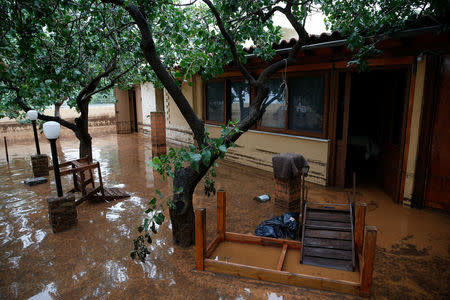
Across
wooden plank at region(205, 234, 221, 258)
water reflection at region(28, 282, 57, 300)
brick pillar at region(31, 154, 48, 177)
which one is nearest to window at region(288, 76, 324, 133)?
wooden plank at region(205, 234, 221, 258)

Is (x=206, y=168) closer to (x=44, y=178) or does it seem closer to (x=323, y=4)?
(x=323, y=4)

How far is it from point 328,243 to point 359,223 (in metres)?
0.51

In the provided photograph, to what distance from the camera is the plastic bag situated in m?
4.61

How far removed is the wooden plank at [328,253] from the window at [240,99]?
5973mm

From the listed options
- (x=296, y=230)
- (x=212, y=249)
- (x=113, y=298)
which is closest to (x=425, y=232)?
(x=296, y=230)

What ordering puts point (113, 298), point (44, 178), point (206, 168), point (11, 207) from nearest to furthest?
point (113, 298) → point (206, 168) → point (11, 207) → point (44, 178)

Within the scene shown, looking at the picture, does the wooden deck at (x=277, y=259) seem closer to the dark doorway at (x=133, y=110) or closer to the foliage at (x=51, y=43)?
the foliage at (x=51, y=43)

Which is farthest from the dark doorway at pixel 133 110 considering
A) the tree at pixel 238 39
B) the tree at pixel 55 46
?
the tree at pixel 238 39

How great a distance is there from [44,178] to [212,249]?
673 cm

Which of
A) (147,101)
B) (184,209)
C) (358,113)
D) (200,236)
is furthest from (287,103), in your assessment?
(147,101)

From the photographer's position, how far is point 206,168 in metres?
4.30

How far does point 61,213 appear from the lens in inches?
203

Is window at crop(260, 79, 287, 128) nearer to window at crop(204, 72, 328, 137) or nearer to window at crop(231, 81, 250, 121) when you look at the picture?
window at crop(204, 72, 328, 137)

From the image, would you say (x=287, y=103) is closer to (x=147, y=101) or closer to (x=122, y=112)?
(x=147, y=101)
